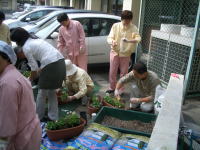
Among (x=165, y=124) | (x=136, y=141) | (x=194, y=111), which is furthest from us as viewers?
(x=194, y=111)

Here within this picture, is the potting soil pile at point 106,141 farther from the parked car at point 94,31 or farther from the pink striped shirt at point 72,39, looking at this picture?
the parked car at point 94,31

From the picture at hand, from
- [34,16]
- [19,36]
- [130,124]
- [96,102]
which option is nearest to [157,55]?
[96,102]

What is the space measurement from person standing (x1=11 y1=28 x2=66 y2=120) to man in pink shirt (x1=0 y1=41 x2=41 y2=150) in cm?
162

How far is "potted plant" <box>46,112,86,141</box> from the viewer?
3.65 meters

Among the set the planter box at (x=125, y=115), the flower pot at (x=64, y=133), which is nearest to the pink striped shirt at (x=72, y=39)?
the planter box at (x=125, y=115)

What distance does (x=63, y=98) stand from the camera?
198 inches

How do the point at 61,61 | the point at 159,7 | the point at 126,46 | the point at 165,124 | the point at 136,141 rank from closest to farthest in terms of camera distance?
the point at 165,124 < the point at 136,141 < the point at 61,61 < the point at 126,46 < the point at 159,7

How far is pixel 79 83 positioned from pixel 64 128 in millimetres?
1513

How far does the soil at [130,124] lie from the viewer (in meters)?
3.76

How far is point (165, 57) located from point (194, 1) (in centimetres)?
212

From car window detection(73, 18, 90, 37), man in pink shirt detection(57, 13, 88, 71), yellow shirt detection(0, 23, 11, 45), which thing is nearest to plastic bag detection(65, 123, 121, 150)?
man in pink shirt detection(57, 13, 88, 71)

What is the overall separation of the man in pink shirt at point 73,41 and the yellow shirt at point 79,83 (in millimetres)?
770

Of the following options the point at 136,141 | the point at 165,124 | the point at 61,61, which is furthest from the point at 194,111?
the point at 165,124

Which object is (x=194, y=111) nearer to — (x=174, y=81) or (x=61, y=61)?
(x=174, y=81)
